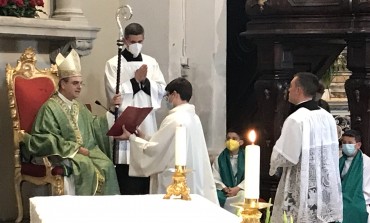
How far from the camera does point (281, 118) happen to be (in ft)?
23.2

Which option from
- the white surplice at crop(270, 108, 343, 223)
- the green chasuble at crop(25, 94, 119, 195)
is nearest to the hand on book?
the green chasuble at crop(25, 94, 119, 195)

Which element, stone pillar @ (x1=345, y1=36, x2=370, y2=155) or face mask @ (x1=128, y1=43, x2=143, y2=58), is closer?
stone pillar @ (x1=345, y1=36, x2=370, y2=155)

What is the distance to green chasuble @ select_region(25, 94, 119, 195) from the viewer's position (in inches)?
242

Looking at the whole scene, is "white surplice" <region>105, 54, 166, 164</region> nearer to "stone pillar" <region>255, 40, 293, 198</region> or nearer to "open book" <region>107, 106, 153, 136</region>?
"open book" <region>107, 106, 153, 136</region>

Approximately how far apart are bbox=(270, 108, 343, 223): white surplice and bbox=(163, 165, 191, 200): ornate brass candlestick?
2.21m

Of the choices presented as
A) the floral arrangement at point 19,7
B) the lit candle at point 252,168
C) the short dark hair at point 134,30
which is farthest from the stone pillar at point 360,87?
the lit candle at point 252,168

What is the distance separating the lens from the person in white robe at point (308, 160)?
5727 mm

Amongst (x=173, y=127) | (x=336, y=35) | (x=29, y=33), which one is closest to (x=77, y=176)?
(x=173, y=127)

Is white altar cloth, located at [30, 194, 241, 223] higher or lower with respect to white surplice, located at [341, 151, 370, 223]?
higher

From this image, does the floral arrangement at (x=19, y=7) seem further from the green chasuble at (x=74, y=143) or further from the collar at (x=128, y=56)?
the green chasuble at (x=74, y=143)

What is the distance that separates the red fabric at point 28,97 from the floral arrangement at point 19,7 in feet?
1.93

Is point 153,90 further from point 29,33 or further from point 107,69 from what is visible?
point 29,33

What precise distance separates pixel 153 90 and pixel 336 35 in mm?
1577

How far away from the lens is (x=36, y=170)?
640 centimetres
